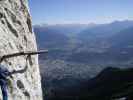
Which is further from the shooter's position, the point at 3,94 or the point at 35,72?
the point at 35,72

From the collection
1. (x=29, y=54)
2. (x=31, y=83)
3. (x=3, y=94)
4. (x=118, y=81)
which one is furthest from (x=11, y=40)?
(x=118, y=81)

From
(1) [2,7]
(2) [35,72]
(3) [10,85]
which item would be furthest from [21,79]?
(1) [2,7]

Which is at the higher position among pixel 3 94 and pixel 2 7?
pixel 2 7

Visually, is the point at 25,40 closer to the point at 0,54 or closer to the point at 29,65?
the point at 29,65

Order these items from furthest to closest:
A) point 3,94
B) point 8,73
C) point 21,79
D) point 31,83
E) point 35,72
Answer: point 35,72
point 31,83
point 21,79
point 8,73
point 3,94

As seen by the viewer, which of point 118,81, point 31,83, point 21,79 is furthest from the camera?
point 118,81

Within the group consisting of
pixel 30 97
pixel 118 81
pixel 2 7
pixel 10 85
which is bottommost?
pixel 118 81

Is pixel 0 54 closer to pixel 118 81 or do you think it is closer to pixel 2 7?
pixel 2 7
